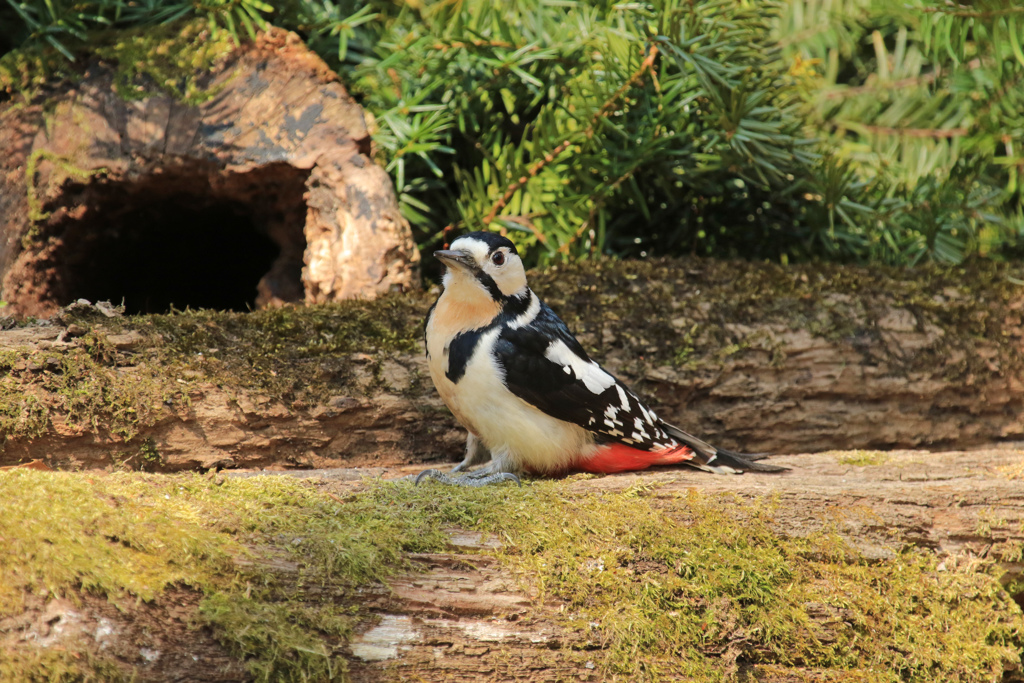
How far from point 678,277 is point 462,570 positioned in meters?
1.90

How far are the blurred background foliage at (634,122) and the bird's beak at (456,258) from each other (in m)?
1.00

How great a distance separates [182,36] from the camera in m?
3.15

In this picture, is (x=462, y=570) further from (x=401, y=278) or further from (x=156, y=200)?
(x=156, y=200)

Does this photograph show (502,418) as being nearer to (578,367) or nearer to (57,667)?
(578,367)

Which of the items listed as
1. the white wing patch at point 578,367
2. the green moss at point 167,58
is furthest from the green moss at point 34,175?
the white wing patch at point 578,367

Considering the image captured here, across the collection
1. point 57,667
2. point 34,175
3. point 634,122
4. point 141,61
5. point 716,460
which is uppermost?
point 141,61

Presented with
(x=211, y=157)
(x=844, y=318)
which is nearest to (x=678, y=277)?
(x=844, y=318)

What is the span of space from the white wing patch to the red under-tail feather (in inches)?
8.7

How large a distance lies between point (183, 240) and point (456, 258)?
2.06 meters

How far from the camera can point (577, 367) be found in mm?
2480

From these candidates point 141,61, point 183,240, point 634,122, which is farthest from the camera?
point 183,240

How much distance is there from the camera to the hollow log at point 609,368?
2.39 meters

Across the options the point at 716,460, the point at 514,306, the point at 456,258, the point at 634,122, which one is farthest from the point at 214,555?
the point at 634,122

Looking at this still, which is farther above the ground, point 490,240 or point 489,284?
point 490,240
